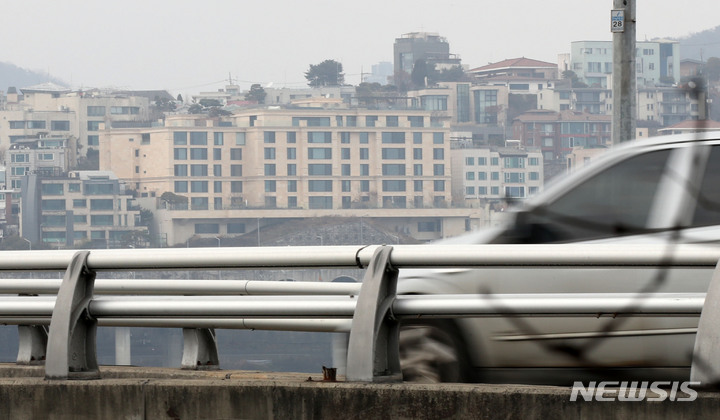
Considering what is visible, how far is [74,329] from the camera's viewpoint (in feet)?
16.3

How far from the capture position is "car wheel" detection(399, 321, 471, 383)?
5.50m

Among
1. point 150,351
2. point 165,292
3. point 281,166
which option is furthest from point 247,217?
point 165,292

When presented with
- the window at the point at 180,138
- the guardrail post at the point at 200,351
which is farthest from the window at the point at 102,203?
the guardrail post at the point at 200,351

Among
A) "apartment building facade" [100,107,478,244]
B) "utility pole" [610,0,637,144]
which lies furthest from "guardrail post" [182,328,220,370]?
"apartment building facade" [100,107,478,244]

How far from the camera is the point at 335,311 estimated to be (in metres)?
4.69

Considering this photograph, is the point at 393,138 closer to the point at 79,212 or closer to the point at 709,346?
the point at 79,212

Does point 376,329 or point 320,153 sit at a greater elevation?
point 320,153

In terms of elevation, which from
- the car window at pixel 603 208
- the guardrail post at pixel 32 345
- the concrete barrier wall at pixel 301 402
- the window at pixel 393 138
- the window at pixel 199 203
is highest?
the window at pixel 393 138

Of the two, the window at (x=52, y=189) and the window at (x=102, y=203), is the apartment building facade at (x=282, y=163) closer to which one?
the window at (x=102, y=203)

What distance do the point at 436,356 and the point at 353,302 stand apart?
921mm

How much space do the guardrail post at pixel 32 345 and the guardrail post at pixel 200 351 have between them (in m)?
0.81

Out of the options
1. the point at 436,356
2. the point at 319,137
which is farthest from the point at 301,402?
the point at 319,137

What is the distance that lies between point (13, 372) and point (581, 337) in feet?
8.99

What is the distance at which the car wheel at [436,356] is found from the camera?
5.50 m
